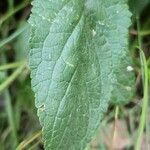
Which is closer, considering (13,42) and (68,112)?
(68,112)

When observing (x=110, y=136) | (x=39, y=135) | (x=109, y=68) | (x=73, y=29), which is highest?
(x=73, y=29)

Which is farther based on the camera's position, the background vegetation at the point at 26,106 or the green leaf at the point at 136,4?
the background vegetation at the point at 26,106

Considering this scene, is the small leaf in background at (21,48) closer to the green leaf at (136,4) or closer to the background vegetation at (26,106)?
the background vegetation at (26,106)

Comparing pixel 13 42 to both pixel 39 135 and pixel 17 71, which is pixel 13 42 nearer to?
pixel 17 71

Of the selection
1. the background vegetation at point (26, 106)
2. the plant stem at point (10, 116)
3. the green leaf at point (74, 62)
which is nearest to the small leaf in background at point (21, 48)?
the background vegetation at point (26, 106)

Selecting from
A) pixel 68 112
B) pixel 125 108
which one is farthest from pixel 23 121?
pixel 68 112

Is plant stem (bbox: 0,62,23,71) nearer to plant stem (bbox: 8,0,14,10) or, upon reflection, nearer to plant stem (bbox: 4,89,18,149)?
plant stem (bbox: 4,89,18,149)

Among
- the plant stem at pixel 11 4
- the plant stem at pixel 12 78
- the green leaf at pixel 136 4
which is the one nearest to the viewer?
the green leaf at pixel 136 4

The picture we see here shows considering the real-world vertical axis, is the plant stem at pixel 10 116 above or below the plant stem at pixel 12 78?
below
